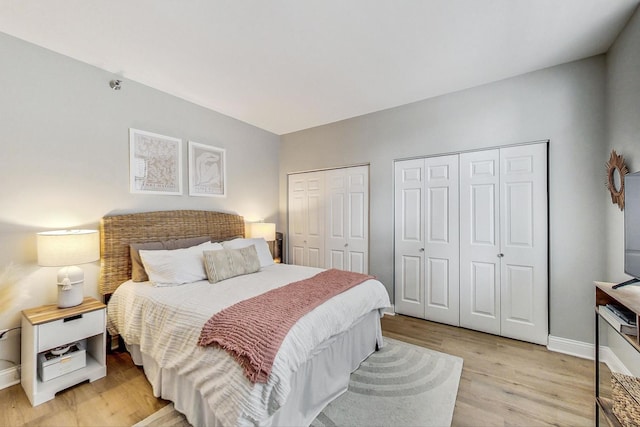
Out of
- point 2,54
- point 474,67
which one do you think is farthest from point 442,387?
point 2,54

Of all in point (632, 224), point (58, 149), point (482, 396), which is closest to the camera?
point (632, 224)

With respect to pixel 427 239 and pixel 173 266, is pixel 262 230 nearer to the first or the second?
pixel 173 266

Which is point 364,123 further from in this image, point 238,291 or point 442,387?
point 442,387

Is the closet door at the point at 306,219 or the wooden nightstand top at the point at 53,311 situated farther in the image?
the closet door at the point at 306,219

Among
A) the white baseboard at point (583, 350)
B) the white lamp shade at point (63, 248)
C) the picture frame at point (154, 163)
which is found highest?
the picture frame at point (154, 163)

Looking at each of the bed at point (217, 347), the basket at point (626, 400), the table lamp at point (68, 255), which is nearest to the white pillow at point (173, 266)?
the bed at point (217, 347)

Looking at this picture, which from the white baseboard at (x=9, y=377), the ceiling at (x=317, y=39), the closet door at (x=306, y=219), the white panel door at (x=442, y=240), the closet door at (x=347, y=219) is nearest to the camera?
the ceiling at (x=317, y=39)

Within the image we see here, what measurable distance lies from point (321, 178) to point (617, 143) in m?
3.13

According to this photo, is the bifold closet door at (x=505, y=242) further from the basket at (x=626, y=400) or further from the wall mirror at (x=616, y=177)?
the basket at (x=626, y=400)

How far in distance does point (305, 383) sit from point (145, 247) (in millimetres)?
2069

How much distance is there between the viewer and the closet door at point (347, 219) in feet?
12.5

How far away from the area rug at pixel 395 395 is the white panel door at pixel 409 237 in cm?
91

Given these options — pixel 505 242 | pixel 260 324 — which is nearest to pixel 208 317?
pixel 260 324

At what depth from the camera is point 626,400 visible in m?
A: 1.32
